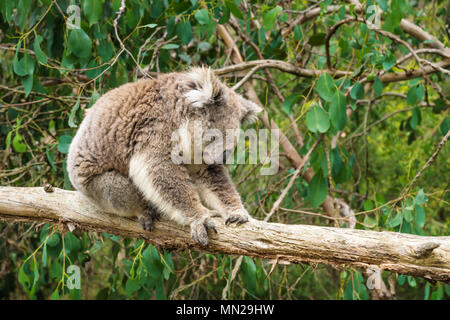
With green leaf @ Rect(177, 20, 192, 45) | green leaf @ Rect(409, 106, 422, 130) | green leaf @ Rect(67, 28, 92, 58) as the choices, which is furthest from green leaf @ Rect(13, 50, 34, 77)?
green leaf @ Rect(409, 106, 422, 130)

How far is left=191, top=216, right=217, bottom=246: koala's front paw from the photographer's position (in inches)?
108

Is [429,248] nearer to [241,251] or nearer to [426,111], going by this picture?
[241,251]

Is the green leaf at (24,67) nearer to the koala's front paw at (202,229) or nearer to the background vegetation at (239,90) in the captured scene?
the background vegetation at (239,90)

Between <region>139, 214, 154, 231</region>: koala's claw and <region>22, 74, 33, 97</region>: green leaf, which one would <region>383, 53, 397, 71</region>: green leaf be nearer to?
<region>139, 214, 154, 231</region>: koala's claw

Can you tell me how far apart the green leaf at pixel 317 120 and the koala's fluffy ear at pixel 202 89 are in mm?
787

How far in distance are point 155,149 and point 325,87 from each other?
1.40 meters

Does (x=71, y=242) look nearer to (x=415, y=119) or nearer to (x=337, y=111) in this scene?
(x=337, y=111)

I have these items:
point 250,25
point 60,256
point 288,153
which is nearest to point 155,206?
point 60,256

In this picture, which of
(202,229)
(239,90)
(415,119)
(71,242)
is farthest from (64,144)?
(415,119)

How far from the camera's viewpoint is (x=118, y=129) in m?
3.04

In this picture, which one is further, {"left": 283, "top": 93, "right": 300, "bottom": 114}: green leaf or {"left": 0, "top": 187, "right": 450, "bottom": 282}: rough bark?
{"left": 283, "top": 93, "right": 300, "bottom": 114}: green leaf

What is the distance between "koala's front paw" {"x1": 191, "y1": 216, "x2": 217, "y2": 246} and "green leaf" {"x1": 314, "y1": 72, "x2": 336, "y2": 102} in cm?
136

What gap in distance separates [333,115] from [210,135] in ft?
3.43

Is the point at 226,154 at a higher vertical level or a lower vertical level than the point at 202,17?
lower
